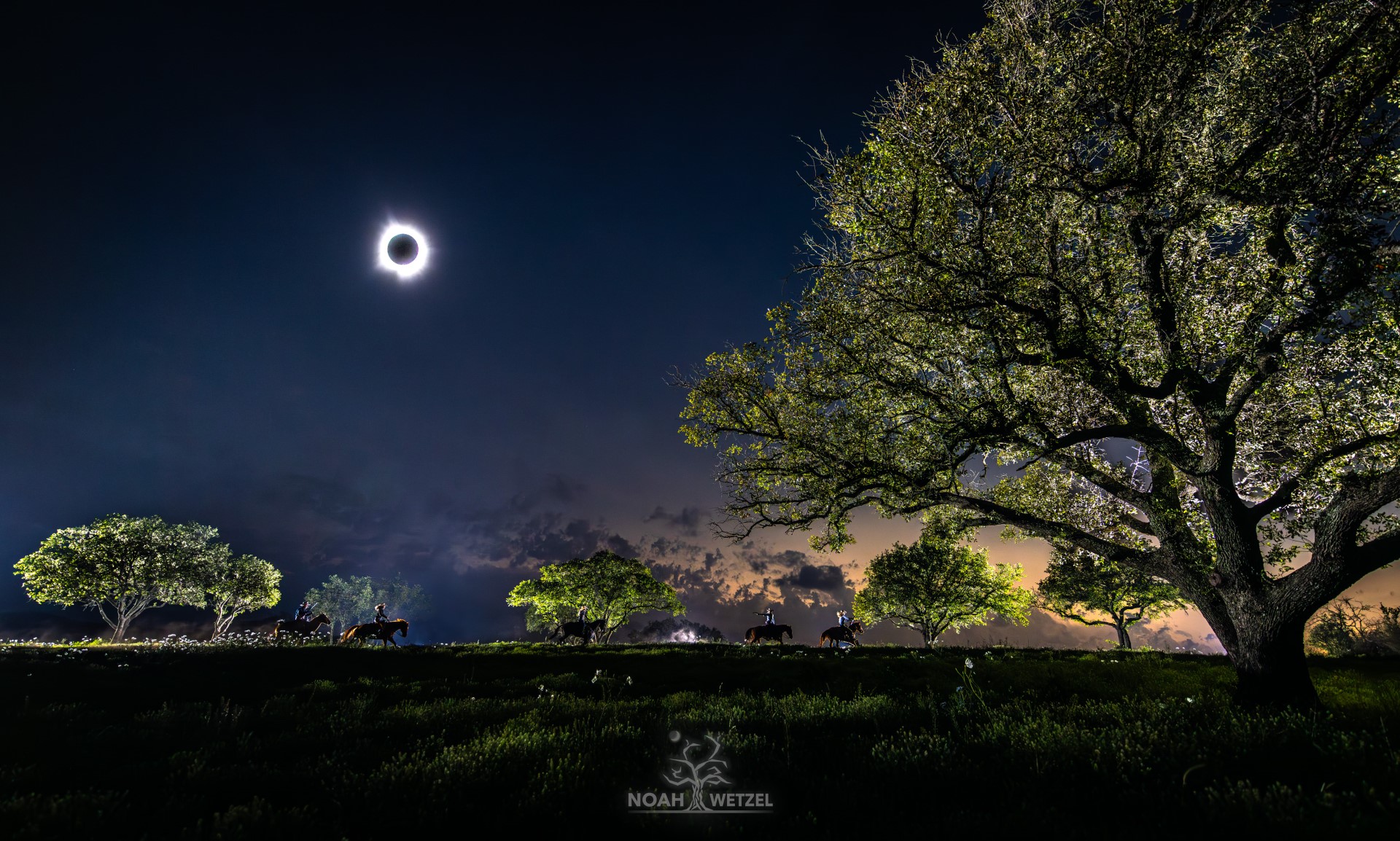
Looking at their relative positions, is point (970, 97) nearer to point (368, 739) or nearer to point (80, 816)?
point (368, 739)

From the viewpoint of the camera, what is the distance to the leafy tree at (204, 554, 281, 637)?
55906 millimetres

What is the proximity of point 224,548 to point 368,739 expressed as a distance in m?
73.6

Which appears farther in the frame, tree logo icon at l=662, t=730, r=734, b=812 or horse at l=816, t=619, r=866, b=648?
horse at l=816, t=619, r=866, b=648

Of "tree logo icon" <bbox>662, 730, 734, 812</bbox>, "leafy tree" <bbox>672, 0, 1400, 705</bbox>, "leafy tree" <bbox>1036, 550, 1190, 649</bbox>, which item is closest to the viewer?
"tree logo icon" <bbox>662, 730, 734, 812</bbox>

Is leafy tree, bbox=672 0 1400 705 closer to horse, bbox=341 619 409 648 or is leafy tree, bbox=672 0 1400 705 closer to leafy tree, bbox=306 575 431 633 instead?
horse, bbox=341 619 409 648

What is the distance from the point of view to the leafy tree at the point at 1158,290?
8672 mm

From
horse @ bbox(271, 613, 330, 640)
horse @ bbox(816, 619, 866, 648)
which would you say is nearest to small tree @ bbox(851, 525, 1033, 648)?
horse @ bbox(816, 619, 866, 648)

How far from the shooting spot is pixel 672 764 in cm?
539

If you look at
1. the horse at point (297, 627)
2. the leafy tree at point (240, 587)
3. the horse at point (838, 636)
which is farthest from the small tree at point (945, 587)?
the leafy tree at point (240, 587)

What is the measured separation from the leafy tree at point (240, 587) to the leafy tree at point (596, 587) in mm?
31283

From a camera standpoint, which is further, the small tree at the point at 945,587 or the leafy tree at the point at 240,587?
the leafy tree at the point at 240,587

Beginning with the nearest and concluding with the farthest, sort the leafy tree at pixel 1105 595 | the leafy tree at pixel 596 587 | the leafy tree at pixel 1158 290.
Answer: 1. the leafy tree at pixel 1158 290
2. the leafy tree at pixel 1105 595
3. the leafy tree at pixel 596 587

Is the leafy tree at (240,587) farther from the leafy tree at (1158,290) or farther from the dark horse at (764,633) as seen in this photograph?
the leafy tree at (1158,290)

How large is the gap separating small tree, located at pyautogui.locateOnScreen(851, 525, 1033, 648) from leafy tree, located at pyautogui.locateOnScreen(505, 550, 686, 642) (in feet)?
81.6
